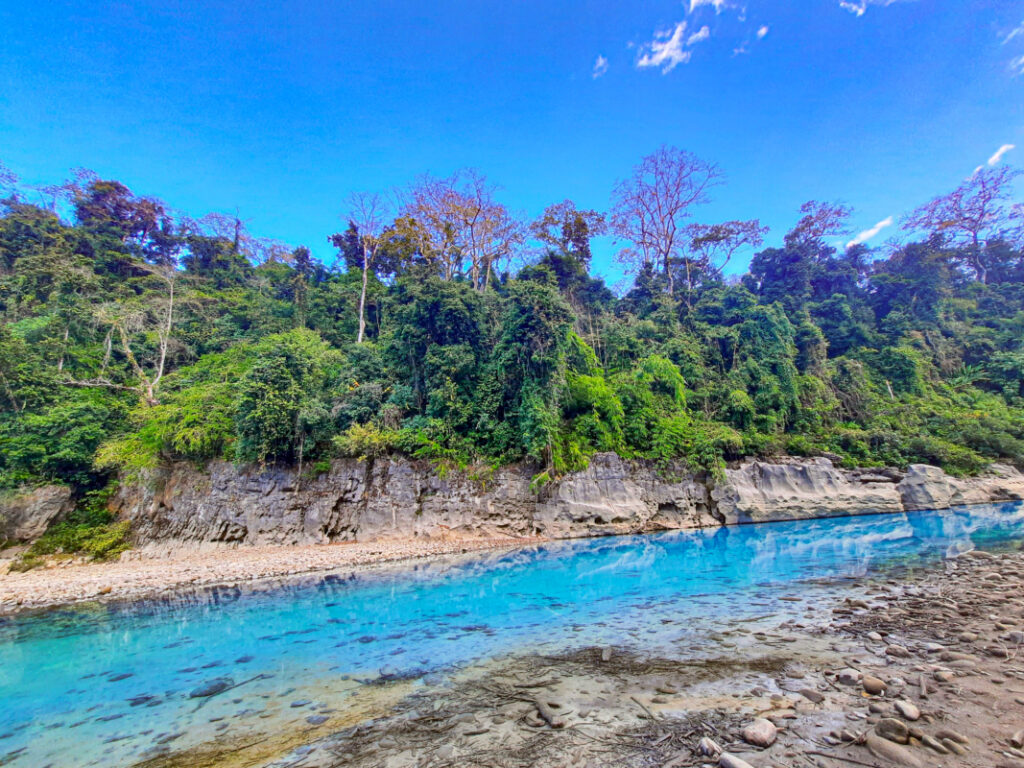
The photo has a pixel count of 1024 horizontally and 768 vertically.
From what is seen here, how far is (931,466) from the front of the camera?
20.7m

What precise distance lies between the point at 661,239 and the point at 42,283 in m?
43.3

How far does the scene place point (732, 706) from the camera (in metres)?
4.23

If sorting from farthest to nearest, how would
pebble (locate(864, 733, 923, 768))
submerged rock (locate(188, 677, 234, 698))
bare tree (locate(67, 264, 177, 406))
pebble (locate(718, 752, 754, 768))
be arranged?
bare tree (locate(67, 264, 177, 406))
submerged rock (locate(188, 677, 234, 698))
pebble (locate(718, 752, 754, 768))
pebble (locate(864, 733, 923, 768))

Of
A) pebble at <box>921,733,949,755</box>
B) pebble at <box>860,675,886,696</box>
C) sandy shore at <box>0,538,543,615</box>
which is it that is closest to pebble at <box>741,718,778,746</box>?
pebble at <box>921,733,949,755</box>

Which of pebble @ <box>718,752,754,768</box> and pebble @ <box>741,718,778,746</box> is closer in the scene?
pebble @ <box>718,752,754,768</box>

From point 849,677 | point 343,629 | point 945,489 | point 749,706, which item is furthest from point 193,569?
point 945,489

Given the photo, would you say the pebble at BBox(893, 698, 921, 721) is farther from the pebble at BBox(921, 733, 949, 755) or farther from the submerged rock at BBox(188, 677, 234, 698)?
→ the submerged rock at BBox(188, 677, 234, 698)

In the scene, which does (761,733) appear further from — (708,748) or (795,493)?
(795,493)

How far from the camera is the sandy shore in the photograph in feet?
39.4

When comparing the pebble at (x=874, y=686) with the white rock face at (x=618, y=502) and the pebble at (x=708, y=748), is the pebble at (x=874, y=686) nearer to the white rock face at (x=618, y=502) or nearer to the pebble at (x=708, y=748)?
the pebble at (x=708, y=748)

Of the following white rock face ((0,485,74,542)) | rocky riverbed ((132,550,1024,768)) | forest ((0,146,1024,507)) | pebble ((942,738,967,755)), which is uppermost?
forest ((0,146,1024,507))

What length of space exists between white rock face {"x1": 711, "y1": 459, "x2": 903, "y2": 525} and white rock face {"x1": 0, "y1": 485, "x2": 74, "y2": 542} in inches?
1115

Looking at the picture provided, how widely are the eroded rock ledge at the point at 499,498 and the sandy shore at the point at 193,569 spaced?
0.77 m

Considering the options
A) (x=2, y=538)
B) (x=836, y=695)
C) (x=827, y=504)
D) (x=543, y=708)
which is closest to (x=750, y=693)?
(x=836, y=695)
